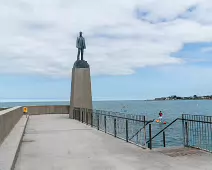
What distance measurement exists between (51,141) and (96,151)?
2811 mm

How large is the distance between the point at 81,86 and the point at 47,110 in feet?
28.0

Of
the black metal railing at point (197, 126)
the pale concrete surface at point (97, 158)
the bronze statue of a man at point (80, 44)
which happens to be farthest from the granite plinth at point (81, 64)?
the black metal railing at point (197, 126)

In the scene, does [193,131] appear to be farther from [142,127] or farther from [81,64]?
[81,64]

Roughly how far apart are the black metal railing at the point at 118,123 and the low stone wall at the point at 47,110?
7.60 metres

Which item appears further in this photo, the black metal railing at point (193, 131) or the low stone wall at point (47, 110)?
the low stone wall at point (47, 110)

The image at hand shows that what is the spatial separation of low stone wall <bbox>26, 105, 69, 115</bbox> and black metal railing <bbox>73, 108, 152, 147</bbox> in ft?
24.9

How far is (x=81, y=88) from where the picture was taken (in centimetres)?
2348

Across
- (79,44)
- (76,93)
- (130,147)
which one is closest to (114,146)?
(130,147)

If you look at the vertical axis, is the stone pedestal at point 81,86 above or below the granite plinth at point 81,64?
below

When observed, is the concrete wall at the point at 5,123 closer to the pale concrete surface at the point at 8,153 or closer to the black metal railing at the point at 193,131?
the pale concrete surface at the point at 8,153

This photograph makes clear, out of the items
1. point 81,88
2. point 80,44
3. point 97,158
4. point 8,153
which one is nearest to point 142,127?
point 97,158

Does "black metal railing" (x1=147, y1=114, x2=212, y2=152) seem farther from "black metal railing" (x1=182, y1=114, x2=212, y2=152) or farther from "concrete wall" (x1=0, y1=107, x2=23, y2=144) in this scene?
"concrete wall" (x1=0, y1=107, x2=23, y2=144)

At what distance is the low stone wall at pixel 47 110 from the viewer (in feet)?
99.2

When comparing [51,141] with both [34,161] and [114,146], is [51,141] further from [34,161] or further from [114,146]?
[34,161]
